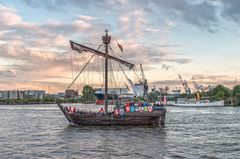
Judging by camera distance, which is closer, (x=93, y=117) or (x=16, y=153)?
(x=16, y=153)

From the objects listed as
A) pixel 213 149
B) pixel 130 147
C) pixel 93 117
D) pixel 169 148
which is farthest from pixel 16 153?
pixel 93 117

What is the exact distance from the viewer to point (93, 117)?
77000 mm

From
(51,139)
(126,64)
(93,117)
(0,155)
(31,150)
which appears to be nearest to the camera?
(0,155)

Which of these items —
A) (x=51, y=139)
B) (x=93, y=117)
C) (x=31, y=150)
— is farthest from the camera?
(x=93, y=117)

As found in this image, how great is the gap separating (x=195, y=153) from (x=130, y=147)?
26.4 feet

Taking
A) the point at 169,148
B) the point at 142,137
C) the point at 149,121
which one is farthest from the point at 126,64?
the point at 169,148

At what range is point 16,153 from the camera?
45.0 meters

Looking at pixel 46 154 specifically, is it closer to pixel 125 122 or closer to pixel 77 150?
pixel 77 150

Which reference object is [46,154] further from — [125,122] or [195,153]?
[125,122]

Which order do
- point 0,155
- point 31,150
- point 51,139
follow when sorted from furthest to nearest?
point 51,139 → point 31,150 → point 0,155

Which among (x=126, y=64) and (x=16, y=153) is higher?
(x=126, y=64)

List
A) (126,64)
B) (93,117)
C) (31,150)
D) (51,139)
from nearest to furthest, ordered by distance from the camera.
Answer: (31,150)
(51,139)
(93,117)
(126,64)

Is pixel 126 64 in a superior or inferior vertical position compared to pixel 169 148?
superior

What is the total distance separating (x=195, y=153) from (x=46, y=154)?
630 inches
